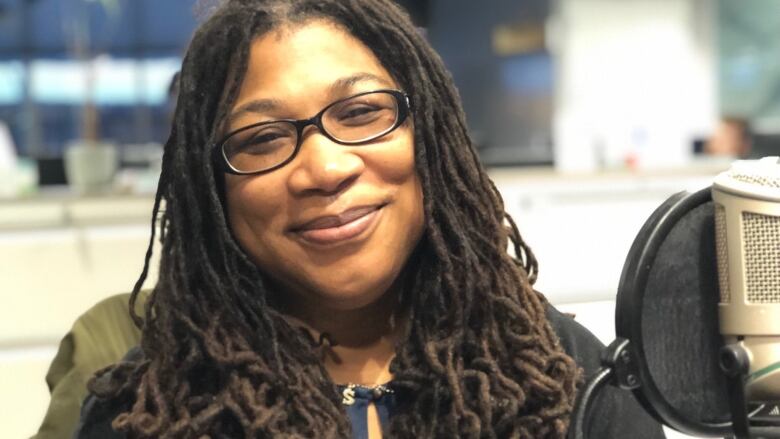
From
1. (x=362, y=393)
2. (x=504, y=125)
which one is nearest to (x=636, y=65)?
(x=504, y=125)

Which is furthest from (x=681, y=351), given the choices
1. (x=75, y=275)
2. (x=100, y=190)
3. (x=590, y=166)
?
(x=590, y=166)

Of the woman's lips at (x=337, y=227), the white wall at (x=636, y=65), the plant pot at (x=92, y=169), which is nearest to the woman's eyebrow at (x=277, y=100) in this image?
the woman's lips at (x=337, y=227)

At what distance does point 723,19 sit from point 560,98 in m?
1.13

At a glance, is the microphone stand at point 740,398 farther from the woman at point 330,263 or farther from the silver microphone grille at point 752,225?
the woman at point 330,263

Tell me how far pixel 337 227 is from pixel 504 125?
241 inches

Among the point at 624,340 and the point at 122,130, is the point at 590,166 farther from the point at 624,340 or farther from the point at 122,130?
the point at 122,130

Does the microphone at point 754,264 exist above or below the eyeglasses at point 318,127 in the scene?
below

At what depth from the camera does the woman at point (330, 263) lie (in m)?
0.89

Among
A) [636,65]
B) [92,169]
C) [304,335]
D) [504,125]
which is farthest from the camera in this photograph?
[504,125]

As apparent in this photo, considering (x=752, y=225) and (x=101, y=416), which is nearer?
(x=752, y=225)

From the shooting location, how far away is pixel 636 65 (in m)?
4.72

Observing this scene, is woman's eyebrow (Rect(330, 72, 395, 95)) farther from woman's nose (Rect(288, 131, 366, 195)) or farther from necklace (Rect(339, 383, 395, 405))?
necklace (Rect(339, 383, 395, 405))

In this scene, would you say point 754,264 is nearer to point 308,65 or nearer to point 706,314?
point 706,314

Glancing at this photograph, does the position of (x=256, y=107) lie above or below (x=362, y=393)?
above
